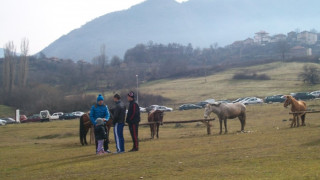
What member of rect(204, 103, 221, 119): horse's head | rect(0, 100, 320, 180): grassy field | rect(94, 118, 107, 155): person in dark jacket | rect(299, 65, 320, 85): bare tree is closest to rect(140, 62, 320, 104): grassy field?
rect(299, 65, 320, 85): bare tree

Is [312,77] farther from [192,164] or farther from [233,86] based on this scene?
[192,164]

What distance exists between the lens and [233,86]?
115 m

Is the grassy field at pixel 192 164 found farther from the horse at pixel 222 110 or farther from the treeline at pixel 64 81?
the treeline at pixel 64 81

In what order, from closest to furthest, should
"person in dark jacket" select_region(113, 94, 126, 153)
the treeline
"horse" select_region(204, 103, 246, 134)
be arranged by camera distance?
"person in dark jacket" select_region(113, 94, 126, 153) → "horse" select_region(204, 103, 246, 134) → the treeline

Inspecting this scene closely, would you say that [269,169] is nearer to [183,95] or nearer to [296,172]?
[296,172]

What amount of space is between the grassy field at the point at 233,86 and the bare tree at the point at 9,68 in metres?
33.0

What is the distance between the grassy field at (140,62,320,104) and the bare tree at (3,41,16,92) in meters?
33.0

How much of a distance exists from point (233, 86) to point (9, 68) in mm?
55634

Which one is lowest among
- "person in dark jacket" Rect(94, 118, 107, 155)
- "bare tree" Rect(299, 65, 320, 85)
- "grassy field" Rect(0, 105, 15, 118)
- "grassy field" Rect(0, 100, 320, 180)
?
"grassy field" Rect(0, 105, 15, 118)

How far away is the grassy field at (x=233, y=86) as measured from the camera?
99.6 meters

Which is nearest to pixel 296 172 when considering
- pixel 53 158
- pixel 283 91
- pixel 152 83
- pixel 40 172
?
pixel 40 172

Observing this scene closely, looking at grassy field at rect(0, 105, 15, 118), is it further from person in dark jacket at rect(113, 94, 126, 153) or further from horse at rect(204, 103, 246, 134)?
person in dark jacket at rect(113, 94, 126, 153)

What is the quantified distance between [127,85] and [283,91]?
4998 cm

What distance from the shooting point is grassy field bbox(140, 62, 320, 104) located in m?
99.6
